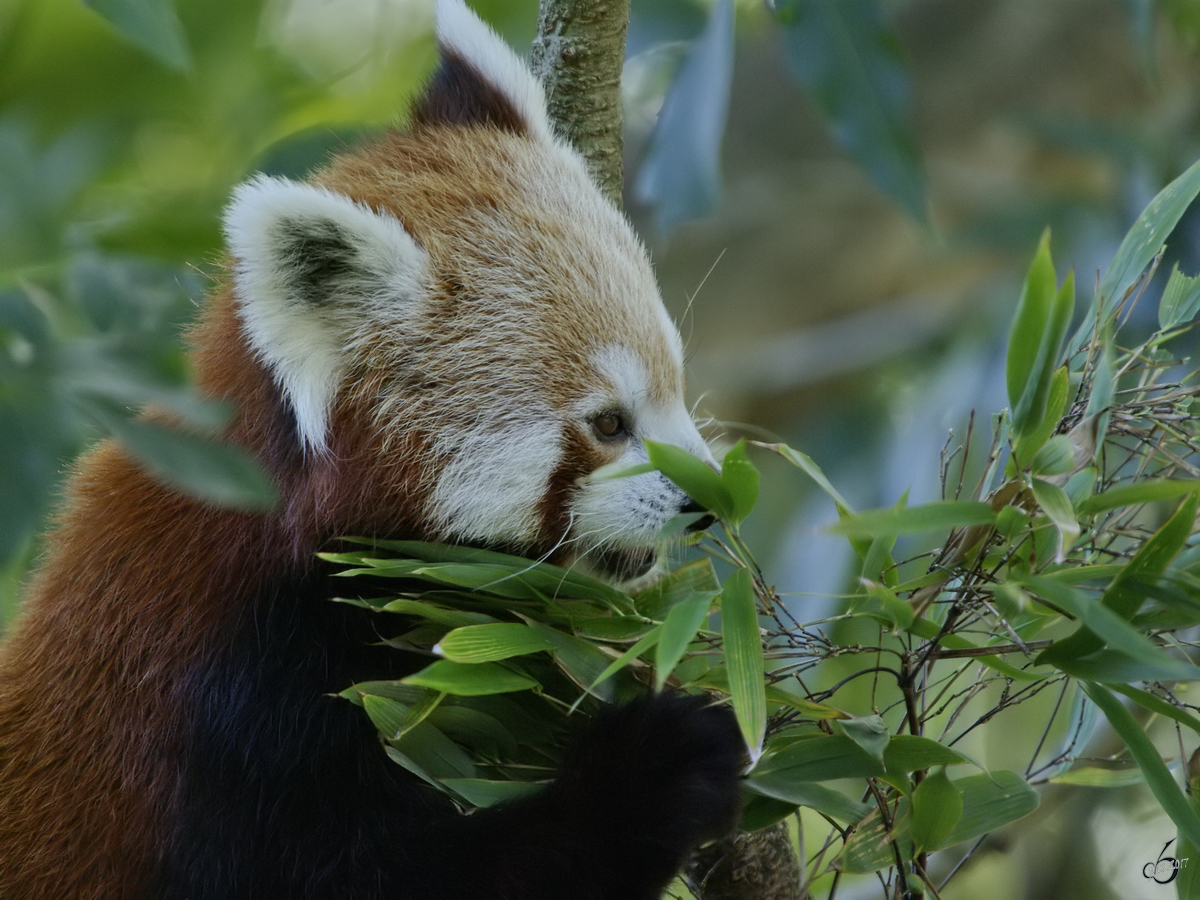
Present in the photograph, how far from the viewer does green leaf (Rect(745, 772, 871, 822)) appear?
1524 millimetres

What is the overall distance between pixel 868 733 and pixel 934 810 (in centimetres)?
14

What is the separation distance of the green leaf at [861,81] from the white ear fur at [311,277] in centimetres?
106

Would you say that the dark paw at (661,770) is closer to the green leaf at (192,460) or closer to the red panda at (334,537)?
the red panda at (334,537)

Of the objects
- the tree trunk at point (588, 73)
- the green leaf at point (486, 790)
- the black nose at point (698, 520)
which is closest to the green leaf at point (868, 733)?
the black nose at point (698, 520)

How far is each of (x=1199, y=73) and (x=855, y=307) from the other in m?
1.97

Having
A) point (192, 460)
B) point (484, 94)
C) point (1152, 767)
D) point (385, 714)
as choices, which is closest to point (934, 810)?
point (1152, 767)

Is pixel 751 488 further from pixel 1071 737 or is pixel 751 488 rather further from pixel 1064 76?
pixel 1064 76

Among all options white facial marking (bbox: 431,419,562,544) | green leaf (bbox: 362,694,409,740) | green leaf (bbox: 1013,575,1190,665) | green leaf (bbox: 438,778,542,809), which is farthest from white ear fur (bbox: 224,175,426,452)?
green leaf (bbox: 1013,575,1190,665)

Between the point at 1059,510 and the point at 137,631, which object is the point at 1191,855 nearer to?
the point at 1059,510

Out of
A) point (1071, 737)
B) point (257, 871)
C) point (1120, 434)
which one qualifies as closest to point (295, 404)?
point (257, 871)

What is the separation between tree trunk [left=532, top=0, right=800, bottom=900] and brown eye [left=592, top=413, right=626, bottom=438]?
0.51 m

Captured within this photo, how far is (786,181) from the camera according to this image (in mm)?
6203

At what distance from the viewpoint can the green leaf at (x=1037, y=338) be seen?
1292 millimetres

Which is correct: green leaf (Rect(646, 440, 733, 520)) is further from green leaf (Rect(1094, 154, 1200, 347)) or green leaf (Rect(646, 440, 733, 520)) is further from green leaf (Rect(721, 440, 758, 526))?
green leaf (Rect(1094, 154, 1200, 347))
